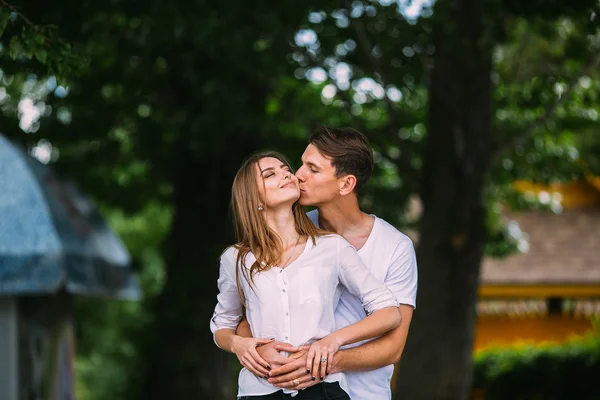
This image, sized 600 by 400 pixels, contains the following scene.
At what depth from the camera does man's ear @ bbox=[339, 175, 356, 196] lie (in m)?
4.14

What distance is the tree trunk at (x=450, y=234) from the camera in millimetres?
9719

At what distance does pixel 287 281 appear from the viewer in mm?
3844

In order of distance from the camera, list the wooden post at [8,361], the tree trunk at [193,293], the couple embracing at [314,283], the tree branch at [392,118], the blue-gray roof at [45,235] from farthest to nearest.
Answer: the tree trunk at [193,293]
the wooden post at [8,361]
the blue-gray roof at [45,235]
the tree branch at [392,118]
the couple embracing at [314,283]

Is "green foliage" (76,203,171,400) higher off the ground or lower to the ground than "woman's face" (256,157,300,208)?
lower

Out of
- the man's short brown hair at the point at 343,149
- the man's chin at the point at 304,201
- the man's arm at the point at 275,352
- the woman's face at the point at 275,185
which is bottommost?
the man's arm at the point at 275,352

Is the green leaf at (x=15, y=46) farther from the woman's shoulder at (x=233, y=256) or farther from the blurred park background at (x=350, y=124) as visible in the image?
the woman's shoulder at (x=233, y=256)

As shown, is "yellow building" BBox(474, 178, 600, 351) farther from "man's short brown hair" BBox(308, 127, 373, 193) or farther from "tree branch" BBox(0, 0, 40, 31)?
"man's short brown hair" BBox(308, 127, 373, 193)

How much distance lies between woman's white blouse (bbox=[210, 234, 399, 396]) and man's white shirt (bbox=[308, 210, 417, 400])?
0.49 ft

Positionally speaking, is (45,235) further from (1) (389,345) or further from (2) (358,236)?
(1) (389,345)

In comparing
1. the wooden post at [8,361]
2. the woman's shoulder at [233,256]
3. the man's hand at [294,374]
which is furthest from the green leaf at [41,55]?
the wooden post at [8,361]

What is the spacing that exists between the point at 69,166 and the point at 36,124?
1464 millimetres

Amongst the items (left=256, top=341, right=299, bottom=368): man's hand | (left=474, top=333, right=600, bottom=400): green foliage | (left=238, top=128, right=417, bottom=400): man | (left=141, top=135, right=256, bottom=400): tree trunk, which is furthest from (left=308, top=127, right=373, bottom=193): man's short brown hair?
Result: (left=474, top=333, right=600, bottom=400): green foliage

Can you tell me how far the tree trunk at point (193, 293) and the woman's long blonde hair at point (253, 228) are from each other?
870cm

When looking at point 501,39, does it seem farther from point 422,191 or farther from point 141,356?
point 141,356
